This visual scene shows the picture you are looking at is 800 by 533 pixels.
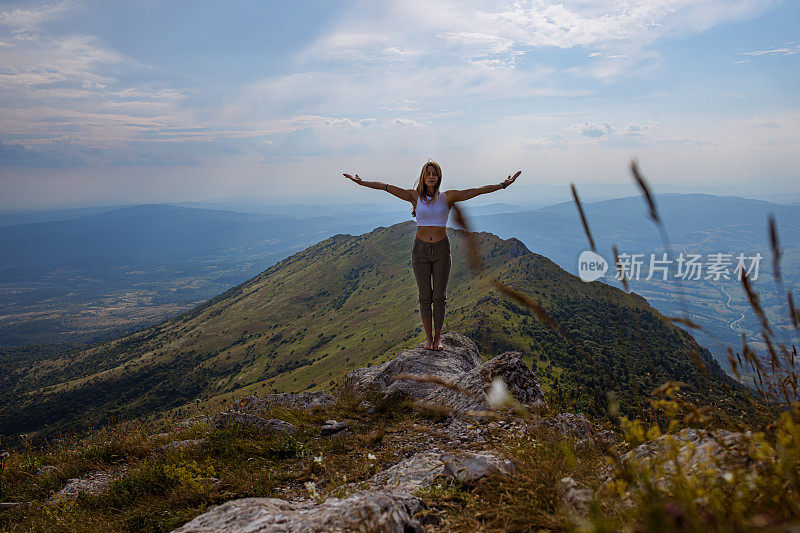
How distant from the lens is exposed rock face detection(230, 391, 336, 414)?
8.18 m

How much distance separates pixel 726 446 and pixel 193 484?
4.85m

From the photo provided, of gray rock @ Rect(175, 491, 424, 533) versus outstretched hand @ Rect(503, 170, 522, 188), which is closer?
gray rock @ Rect(175, 491, 424, 533)

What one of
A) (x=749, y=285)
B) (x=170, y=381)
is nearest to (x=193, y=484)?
(x=749, y=285)

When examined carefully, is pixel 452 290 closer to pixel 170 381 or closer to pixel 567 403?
pixel 170 381

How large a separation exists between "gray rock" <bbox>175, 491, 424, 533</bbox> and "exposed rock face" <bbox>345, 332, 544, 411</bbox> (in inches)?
82.5

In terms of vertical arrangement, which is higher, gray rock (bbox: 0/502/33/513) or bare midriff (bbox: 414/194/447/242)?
bare midriff (bbox: 414/194/447/242)

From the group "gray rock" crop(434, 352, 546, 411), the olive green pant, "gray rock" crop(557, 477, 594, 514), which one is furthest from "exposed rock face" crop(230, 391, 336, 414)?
"gray rock" crop(557, 477, 594, 514)

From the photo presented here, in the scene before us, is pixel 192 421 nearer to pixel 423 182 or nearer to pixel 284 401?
pixel 284 401

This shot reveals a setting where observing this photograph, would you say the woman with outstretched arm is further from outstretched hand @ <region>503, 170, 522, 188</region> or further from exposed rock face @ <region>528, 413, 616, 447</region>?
exposed rock face @ <region>528, 413, 616, 447</region>

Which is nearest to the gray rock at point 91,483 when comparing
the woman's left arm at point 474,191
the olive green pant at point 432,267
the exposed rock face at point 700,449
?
the olive green pant at point 432,267

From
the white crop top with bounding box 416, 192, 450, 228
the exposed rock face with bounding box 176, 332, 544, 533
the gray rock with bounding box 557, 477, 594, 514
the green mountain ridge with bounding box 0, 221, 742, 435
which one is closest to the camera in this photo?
the gray rock with bounding box 557, 477, 594, 514

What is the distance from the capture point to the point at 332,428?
21.1 feet

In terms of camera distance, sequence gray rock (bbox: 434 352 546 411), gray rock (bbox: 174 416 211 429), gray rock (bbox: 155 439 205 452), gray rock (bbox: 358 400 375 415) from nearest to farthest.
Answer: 1. gray rock (bbox: 155 439 205 452)
2. gray rock (bbox: 434 352 546 411)
3. gray rock (bbox: 174 416 211 429)
4. gray rock (bbox: 358 400 375 415)

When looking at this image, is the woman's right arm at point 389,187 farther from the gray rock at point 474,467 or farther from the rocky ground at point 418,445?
the gray rock at point 474,467
